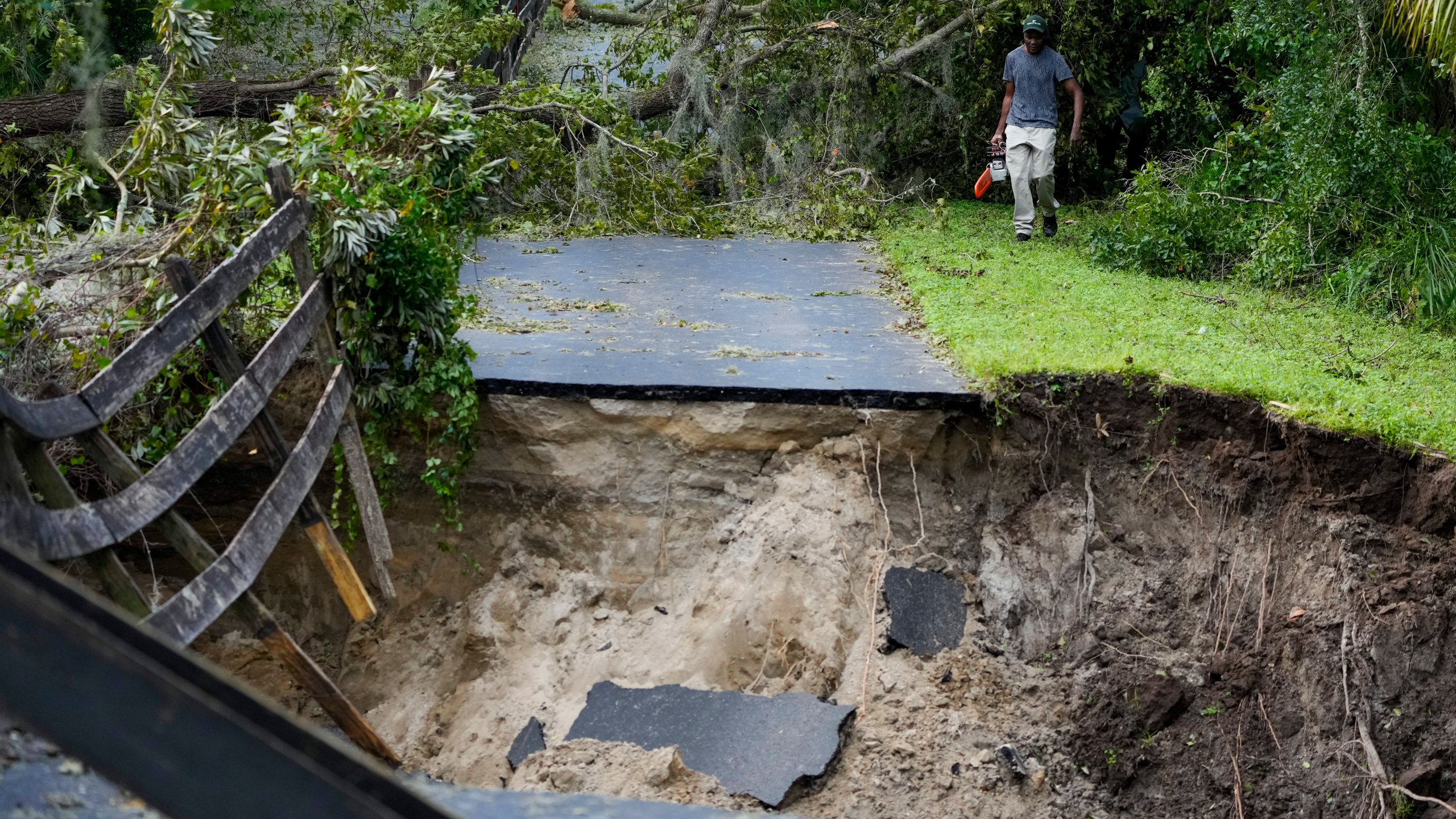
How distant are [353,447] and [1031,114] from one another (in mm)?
6594

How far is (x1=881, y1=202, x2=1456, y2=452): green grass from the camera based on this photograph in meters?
5.13

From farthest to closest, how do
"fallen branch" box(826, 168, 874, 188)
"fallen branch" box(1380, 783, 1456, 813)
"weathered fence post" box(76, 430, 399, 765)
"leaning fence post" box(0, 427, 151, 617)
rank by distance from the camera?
"fallen branch" box(826, 168, 874, 188), "fallen branch" box(1380, 783, 1456, 813), "weathered fence post" box(76, 430, 399, 765), "leaning fence post" box(0, 427, 151, 617)

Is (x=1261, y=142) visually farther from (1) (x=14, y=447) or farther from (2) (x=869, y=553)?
(1) (x=14, y=447)

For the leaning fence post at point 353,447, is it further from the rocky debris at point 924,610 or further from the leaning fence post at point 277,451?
the rocky debris at point 924,610

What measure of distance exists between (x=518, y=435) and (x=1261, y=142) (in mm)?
6517

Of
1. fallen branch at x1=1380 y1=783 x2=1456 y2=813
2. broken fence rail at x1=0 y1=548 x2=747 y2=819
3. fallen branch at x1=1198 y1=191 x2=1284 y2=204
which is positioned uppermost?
broken fence rail at x1=0 y1=548 x2=747 y2=819

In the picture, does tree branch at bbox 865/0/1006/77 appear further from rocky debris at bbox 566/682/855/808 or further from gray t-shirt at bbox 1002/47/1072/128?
rocky debris at bbox 566/682/855/808

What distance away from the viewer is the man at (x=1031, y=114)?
9.68 m

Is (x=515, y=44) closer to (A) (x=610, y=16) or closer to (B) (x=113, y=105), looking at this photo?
(A) (x=610, y=16)

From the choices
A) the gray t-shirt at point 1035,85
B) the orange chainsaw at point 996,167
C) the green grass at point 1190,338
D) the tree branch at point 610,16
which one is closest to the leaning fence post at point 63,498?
the green grass at point 1190,338

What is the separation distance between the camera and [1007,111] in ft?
32.3

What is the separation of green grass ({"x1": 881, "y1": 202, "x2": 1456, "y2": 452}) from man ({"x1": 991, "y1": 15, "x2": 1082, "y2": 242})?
29.5 inches

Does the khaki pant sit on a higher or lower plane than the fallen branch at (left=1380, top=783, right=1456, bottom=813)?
higher

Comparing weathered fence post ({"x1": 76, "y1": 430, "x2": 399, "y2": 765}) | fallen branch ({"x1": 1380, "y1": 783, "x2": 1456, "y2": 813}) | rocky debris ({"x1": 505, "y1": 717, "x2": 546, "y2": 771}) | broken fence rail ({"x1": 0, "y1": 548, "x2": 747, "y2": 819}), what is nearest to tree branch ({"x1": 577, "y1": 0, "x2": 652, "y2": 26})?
rocky debris ({"x1": 505, "y1": 717, "x2": 546, "y2": 771})
